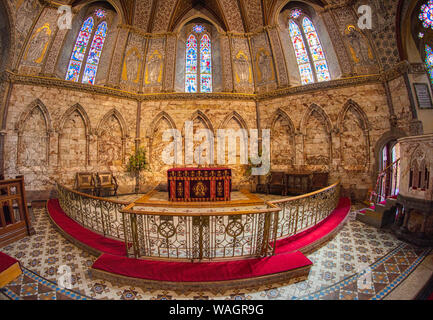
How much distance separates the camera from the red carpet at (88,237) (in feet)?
A: 12.9

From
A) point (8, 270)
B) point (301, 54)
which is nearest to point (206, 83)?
point (301, 54)

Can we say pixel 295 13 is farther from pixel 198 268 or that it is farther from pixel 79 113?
pixel 198 268

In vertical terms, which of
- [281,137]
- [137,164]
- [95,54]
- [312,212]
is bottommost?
[312,212]

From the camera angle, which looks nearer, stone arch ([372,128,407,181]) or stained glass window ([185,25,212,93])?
stone arch ([372,128,407,181])

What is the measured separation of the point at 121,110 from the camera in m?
10.2

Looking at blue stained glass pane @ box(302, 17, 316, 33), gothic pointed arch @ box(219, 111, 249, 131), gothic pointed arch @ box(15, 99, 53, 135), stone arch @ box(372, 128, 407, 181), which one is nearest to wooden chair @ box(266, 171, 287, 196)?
gothic pointed arch @ box(219, 111, 249, 131)

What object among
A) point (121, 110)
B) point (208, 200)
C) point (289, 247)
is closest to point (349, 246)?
point (289, 247)

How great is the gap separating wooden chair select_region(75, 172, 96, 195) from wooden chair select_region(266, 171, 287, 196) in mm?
9220

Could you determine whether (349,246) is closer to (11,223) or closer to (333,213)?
(333,213)

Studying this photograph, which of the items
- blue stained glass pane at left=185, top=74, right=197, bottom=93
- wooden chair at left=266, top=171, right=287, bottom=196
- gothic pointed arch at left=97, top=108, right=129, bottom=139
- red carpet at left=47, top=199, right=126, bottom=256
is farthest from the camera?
blue stained glass pane at left=185, top=74, right=197, bottom=93

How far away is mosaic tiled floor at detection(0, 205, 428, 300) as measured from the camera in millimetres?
2883

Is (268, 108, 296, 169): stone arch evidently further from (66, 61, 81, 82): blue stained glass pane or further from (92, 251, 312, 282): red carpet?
(66, 61, 81, 82): blue stained glass pane

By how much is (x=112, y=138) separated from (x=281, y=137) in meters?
9.89

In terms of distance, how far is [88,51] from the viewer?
10.2 meters
